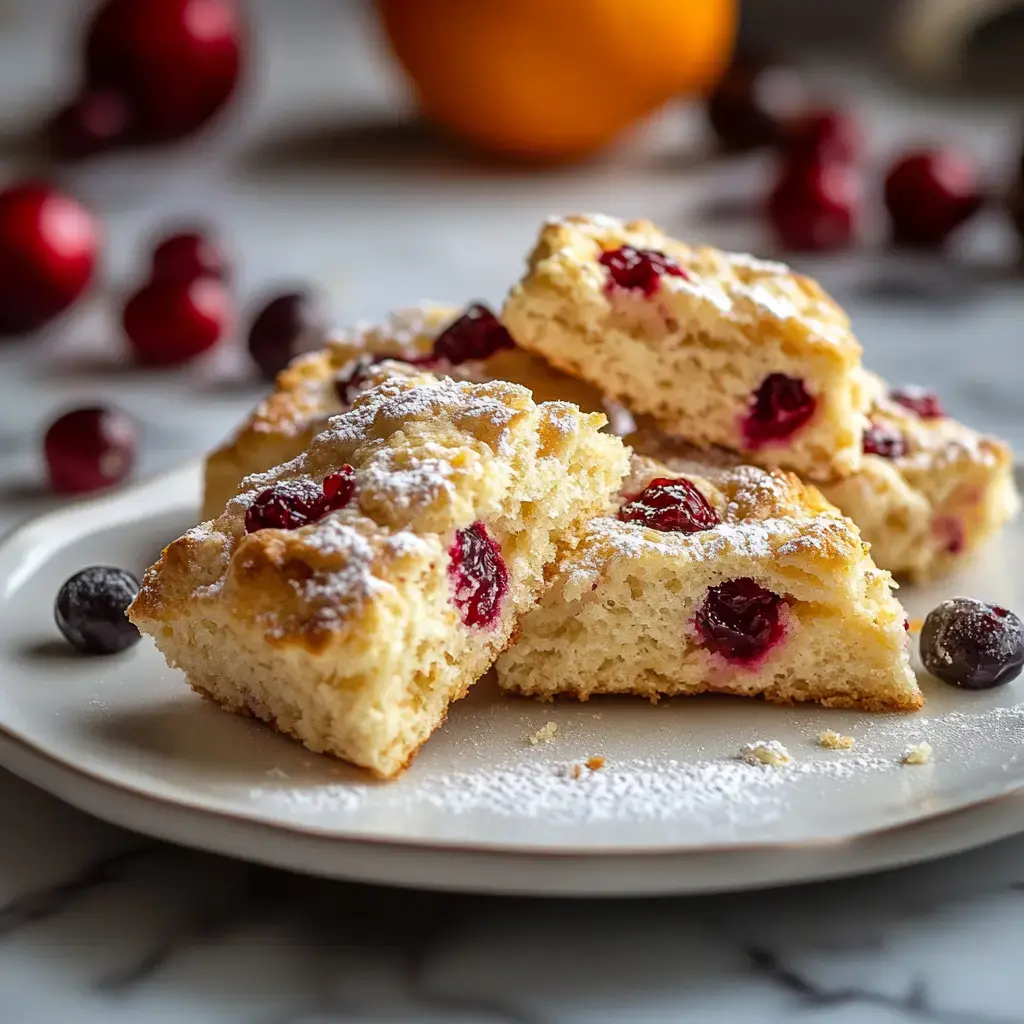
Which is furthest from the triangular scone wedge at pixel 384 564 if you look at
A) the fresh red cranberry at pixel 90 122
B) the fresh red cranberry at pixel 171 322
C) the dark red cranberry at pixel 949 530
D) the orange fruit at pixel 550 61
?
the fresh red cranberry at pixel 90 122

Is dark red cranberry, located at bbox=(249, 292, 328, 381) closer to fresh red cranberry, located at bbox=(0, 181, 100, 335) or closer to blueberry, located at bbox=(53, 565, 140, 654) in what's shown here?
fresh red cranberry, located at bbox=(0, 181, 100, 335)

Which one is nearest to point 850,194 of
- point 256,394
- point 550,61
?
point 550,61

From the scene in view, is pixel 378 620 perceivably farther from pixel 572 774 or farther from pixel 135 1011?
pixel 135 1011

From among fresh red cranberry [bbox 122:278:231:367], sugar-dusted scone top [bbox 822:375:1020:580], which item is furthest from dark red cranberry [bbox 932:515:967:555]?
fresh red cranberry [bbox 122:278:231:367]

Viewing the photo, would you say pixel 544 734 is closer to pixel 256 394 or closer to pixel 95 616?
pixel 95 616

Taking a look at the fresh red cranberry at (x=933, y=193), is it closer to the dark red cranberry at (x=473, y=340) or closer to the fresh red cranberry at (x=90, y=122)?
the dark red cranberry at (x=473, y=340)
